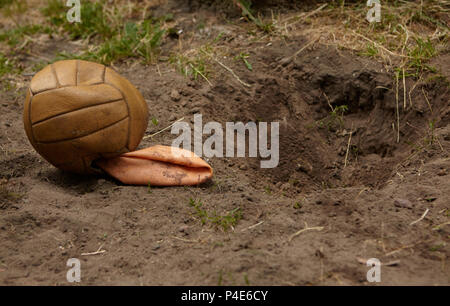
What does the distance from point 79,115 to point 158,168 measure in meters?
0.66

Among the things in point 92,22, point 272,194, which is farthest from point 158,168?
Answer: point 92,22

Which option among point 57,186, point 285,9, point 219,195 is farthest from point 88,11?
point 219,195

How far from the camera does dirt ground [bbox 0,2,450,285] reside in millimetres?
2836

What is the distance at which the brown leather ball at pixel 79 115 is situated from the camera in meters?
3.39

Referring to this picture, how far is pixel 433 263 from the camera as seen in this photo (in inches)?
109

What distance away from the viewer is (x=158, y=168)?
3721mm

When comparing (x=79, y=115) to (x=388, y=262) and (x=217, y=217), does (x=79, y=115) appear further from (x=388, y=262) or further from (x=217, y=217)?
(x=388, y=262)

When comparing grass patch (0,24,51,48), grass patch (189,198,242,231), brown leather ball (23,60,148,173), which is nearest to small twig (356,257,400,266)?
grass patch (189,198,242,231)

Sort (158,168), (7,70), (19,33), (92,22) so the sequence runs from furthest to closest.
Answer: (19,33) < (92,22) < (7,70) < (158,168)

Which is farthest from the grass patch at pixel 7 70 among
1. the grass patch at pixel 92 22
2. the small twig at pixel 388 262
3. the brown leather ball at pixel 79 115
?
the small twig at pixel 388 262

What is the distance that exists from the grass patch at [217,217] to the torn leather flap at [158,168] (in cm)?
30

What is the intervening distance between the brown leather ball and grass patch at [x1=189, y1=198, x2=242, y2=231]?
65 centimetres

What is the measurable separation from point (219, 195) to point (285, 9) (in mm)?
2915

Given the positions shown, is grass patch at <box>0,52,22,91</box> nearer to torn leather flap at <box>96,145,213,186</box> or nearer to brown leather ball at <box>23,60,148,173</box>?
brown leather ball at <box>23,60,148,173</box>
